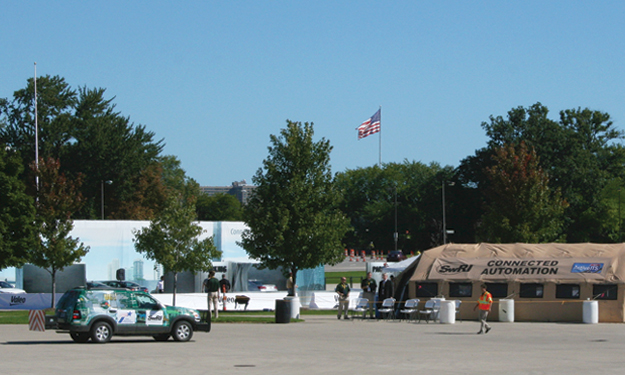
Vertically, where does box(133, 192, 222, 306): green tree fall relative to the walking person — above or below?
above

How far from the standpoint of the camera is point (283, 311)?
2967 cm

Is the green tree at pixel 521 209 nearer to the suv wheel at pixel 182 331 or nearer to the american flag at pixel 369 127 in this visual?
the suv wheel at pixel 182 331

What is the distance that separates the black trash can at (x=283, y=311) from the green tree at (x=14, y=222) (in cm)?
1513

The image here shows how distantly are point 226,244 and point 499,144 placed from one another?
3824 centimetres

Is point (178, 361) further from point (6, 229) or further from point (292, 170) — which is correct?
point (6, 229)

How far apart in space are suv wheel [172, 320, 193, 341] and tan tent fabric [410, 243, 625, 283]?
14.4 metres

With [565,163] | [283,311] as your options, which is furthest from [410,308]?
[565,163]

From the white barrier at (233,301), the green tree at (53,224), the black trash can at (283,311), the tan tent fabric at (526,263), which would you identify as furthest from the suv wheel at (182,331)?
the green tree at (53,224)

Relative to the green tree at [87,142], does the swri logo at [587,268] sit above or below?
below

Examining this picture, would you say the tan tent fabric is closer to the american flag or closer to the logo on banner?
the logo on banner

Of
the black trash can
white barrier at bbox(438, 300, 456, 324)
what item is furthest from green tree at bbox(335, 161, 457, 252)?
the black trash can

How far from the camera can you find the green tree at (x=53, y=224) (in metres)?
39.2

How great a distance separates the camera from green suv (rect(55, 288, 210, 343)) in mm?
20141

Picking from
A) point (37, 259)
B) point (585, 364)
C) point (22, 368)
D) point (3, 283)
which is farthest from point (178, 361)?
point (3, 283)
